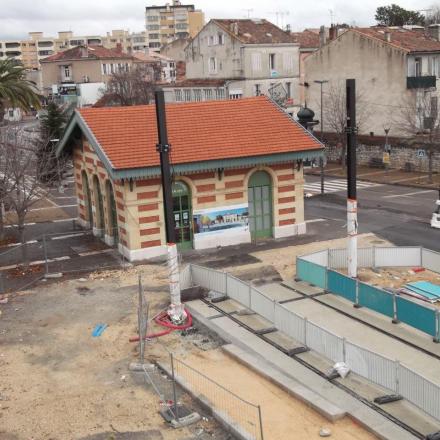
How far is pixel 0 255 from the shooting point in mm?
26578

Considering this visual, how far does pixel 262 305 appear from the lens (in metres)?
17.8

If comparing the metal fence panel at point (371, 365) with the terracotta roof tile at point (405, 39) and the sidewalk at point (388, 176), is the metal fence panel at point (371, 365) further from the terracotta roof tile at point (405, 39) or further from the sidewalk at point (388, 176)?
the terracotta roof tile at point (405, 39)

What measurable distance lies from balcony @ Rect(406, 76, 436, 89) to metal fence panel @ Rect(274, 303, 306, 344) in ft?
119

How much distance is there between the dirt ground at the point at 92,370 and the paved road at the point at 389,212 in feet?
23.0

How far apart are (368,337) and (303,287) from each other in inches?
174

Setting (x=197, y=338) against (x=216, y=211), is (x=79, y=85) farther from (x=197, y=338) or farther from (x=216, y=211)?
(x=197, y=338)

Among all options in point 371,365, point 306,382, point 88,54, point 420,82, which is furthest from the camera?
point 88,54

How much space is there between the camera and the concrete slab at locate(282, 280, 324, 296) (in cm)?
2042

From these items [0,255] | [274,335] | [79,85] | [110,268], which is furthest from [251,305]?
[79,85]

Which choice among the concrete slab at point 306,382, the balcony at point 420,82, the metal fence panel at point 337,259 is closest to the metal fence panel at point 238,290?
the concrete slab at point 306,382

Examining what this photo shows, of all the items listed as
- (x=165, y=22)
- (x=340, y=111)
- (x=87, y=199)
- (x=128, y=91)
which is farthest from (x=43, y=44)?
(x=87, y=199)

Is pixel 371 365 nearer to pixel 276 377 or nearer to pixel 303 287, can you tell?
pixel 276 377

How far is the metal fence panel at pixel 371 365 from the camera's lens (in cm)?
1311

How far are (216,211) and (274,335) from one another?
9.87 meters
